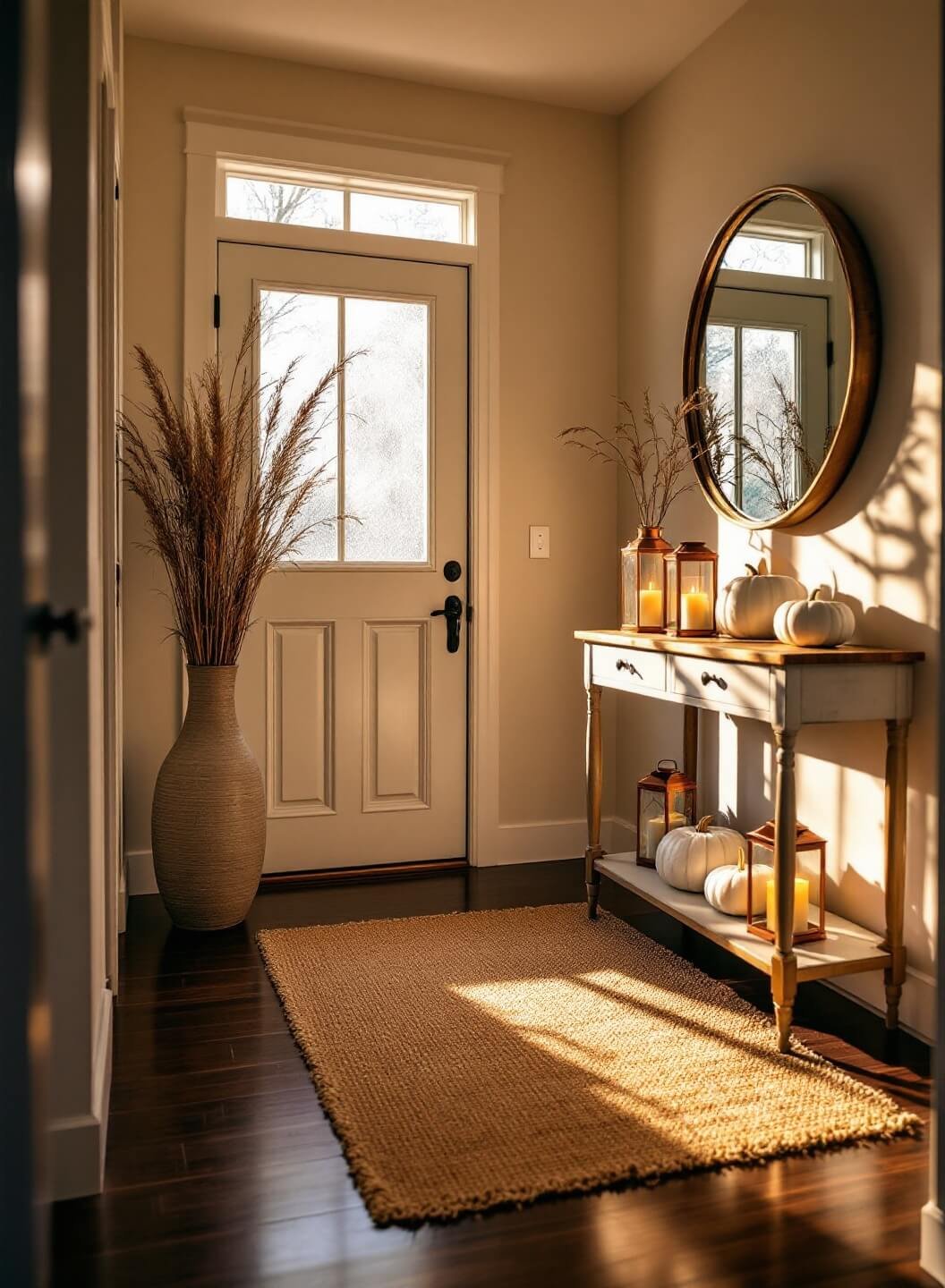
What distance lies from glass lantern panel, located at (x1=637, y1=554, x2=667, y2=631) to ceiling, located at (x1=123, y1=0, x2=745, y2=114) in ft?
5.38

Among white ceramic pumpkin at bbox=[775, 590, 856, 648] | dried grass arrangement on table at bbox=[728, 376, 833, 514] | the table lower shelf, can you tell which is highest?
dried grass arrangement on table at bbox=[728, 376, 833, 514]

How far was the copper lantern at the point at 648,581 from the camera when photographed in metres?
3.16

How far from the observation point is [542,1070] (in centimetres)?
223

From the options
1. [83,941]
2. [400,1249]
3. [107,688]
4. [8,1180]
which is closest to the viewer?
[8,1180]

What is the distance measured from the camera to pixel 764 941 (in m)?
2.50

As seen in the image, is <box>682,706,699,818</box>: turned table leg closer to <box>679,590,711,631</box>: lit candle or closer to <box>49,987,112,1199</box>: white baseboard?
<box>679,590,711,631</box>: lit candle

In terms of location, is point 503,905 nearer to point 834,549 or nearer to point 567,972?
point 567,972

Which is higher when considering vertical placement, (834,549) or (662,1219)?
(834,549)

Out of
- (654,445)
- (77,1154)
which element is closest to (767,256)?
(654,445)

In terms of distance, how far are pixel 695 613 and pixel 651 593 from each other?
0.23m

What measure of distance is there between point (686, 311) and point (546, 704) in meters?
1.43

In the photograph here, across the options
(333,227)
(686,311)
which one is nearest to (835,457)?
(686,311)

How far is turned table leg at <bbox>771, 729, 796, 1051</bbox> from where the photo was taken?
2.31m

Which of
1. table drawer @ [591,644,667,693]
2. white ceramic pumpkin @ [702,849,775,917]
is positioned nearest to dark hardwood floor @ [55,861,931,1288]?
white ceramic pumpkin @ [702,849,775,917]
